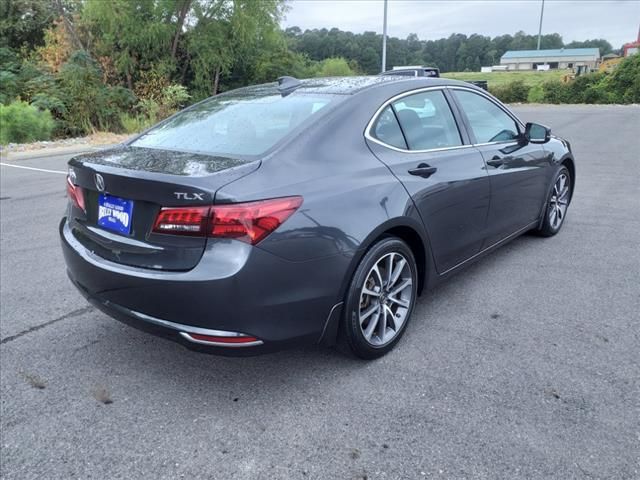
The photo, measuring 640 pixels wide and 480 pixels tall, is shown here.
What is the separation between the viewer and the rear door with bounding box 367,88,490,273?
317cm

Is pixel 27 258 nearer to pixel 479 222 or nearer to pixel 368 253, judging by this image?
pixel 368 253

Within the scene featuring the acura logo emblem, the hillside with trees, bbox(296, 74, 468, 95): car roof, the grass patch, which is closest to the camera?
the acura logo emblem

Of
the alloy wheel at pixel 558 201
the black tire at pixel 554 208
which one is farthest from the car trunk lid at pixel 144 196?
the alloy wheel at pixel 558 201

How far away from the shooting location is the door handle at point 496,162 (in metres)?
3.91

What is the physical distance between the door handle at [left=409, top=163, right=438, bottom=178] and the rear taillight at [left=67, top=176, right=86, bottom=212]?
73.7 inches

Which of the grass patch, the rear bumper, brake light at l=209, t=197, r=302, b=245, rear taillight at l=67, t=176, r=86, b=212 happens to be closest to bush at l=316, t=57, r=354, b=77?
the grass patch

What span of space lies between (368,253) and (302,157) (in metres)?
0.62

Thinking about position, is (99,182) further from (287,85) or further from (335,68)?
(335,68)

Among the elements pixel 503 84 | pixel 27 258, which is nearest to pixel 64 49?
pixel 27 258

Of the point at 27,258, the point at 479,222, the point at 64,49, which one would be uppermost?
the point at 64,49

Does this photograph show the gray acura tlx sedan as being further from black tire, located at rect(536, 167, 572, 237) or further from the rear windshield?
black tire, located at rect(536, 167, 572, 237)

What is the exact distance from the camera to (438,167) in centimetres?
338

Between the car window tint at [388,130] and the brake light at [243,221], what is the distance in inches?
40.4

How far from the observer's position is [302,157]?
2711 millimetres
